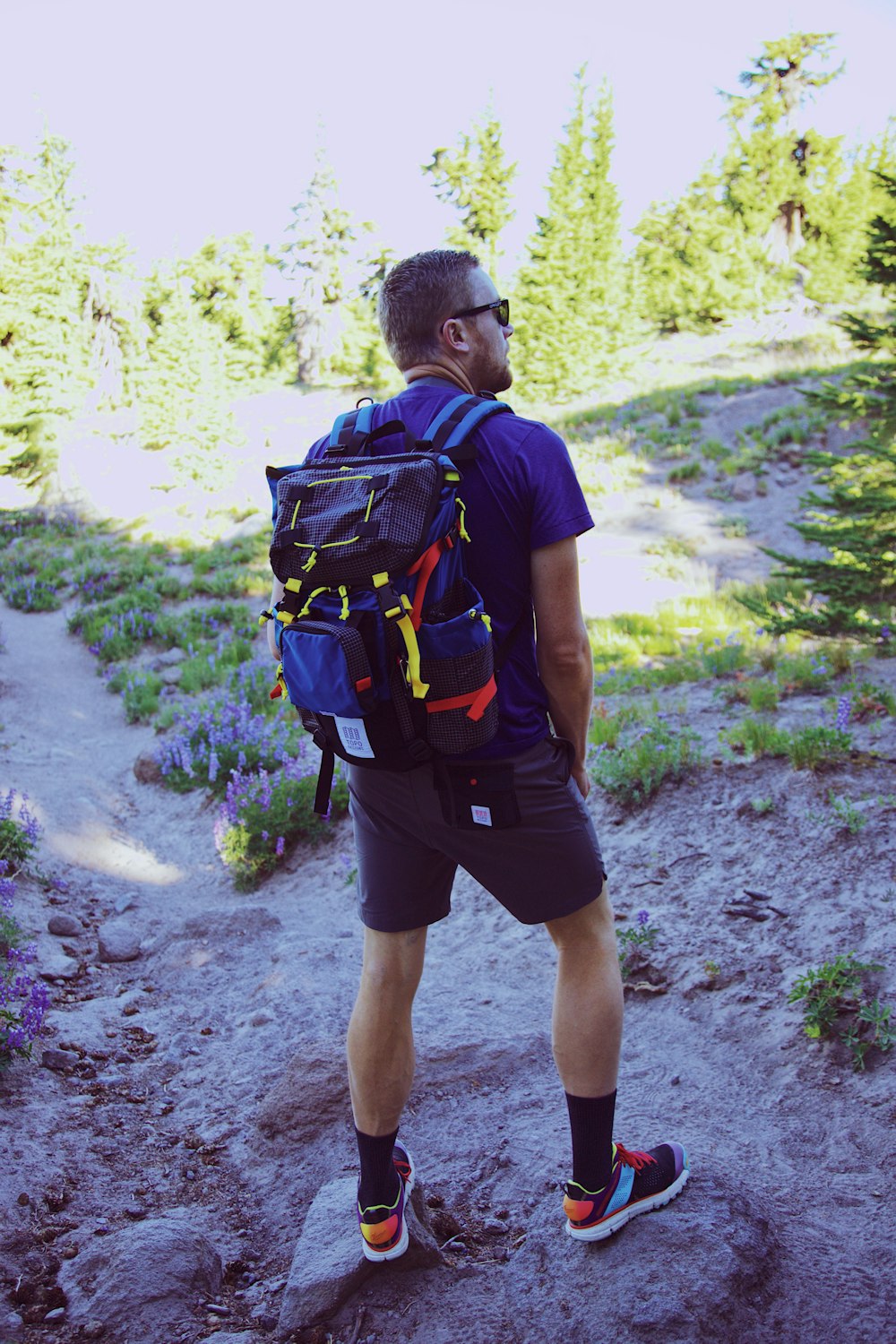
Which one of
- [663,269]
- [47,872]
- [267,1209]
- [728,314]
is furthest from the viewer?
[663,269]

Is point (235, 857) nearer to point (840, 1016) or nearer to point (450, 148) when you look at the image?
point (840, 1016)

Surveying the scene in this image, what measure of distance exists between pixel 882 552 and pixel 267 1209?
591 cm

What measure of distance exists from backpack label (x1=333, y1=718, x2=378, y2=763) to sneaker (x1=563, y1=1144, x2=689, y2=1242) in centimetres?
129

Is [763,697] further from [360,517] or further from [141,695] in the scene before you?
[141,695]

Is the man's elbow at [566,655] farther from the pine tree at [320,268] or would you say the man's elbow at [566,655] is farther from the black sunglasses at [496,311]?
the pine tree at [320,268]

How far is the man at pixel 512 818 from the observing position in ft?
6.84

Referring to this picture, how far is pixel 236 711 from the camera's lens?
26.1 feet

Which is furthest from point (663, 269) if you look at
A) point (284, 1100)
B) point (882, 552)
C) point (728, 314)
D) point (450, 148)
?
point (284, 1100)

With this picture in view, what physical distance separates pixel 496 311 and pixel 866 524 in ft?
17.3

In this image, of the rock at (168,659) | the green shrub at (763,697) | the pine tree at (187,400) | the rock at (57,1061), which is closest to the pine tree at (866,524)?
the green shrub at (763,697)

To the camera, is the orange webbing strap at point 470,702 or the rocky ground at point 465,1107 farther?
the rocky ground at point 465,1107

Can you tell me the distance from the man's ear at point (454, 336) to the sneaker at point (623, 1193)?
2131 millimetres

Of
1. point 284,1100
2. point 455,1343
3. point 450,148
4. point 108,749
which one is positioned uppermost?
point 450,148

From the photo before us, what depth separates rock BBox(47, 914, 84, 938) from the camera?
4852mm
